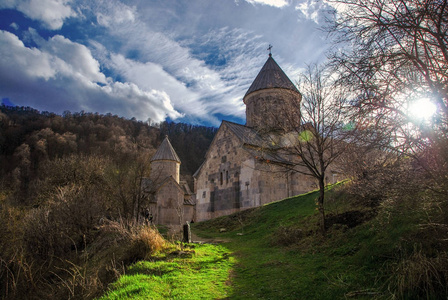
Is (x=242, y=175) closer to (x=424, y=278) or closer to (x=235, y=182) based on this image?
(x=235, y=182)

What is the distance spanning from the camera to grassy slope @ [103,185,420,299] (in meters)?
4.24

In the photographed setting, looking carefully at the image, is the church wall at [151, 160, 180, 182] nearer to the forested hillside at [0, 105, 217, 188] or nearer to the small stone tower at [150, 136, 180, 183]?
the small stone tower at [150, 136, 180, 183]

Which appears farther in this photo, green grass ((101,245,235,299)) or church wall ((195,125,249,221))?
church wall ((195,125,249,221))

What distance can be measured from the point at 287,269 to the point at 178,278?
6.82ft

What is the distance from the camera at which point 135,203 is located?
12.5 metres

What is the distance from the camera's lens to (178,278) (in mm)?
5535

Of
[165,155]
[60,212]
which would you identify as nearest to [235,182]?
[60,212]

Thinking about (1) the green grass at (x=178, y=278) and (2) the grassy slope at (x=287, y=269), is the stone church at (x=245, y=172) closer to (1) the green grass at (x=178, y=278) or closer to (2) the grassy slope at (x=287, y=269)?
(2) the grassy slope at (x=287, y=269)

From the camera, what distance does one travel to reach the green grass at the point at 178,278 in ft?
15.7

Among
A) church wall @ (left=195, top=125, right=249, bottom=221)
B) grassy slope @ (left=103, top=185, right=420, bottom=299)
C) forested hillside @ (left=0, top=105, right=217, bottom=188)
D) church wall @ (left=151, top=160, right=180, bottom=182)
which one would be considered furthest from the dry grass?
forested hillside @ (left=0, top=105, right=217, bottom=188)

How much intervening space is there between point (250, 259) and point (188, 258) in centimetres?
148

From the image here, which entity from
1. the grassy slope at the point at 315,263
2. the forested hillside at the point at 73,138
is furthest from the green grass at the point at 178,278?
the forested hillside at the point at 73,138

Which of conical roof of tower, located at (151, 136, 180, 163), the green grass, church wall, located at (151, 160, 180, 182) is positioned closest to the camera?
the green grass

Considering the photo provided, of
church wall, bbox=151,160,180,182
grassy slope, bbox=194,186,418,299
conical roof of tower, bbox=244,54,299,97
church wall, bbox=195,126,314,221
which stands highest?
conical roof of tower, bbox=244,54,299,97
